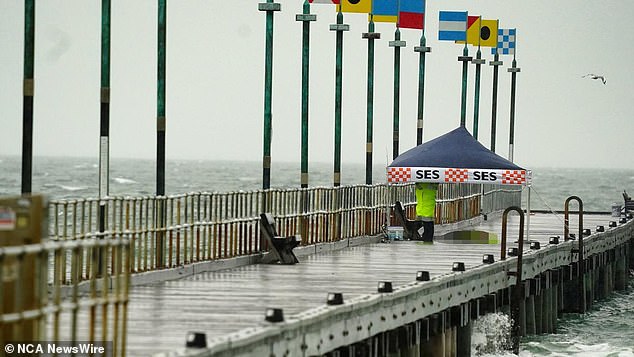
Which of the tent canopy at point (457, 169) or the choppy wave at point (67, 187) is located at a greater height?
the tent canopy at point (457, 169)

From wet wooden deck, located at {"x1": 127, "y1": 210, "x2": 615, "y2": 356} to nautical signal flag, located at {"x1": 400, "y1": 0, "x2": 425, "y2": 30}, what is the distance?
1363 centimetres

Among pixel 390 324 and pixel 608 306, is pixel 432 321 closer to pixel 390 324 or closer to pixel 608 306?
pixel 390 324

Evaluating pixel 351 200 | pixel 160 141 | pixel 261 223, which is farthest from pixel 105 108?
pixel 351 200

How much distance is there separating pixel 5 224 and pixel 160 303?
8338mm

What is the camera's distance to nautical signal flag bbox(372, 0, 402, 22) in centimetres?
4772

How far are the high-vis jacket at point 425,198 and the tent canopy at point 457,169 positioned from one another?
0.74 m

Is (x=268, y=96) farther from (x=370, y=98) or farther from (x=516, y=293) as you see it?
(x=370, y=98)

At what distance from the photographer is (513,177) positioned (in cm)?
3650

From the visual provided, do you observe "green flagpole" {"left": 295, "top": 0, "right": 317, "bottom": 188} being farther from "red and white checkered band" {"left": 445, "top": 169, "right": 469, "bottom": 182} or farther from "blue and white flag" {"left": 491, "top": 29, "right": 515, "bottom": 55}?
"blue and white flag" {"left": 491, "top": 29, "right": 515, "bottom": 55}

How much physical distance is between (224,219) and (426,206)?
1099 centimetres

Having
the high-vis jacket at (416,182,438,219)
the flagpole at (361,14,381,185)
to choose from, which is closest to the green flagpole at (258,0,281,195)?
the high-vis jacket at (416,182,438,219)

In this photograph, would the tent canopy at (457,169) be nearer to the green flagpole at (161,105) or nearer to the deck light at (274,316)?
the green flagpole at (161,105)

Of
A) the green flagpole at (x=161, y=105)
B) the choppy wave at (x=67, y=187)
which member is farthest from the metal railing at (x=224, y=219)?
the choppy wave at (x=67, y=187)

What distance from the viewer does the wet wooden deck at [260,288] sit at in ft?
60.0
